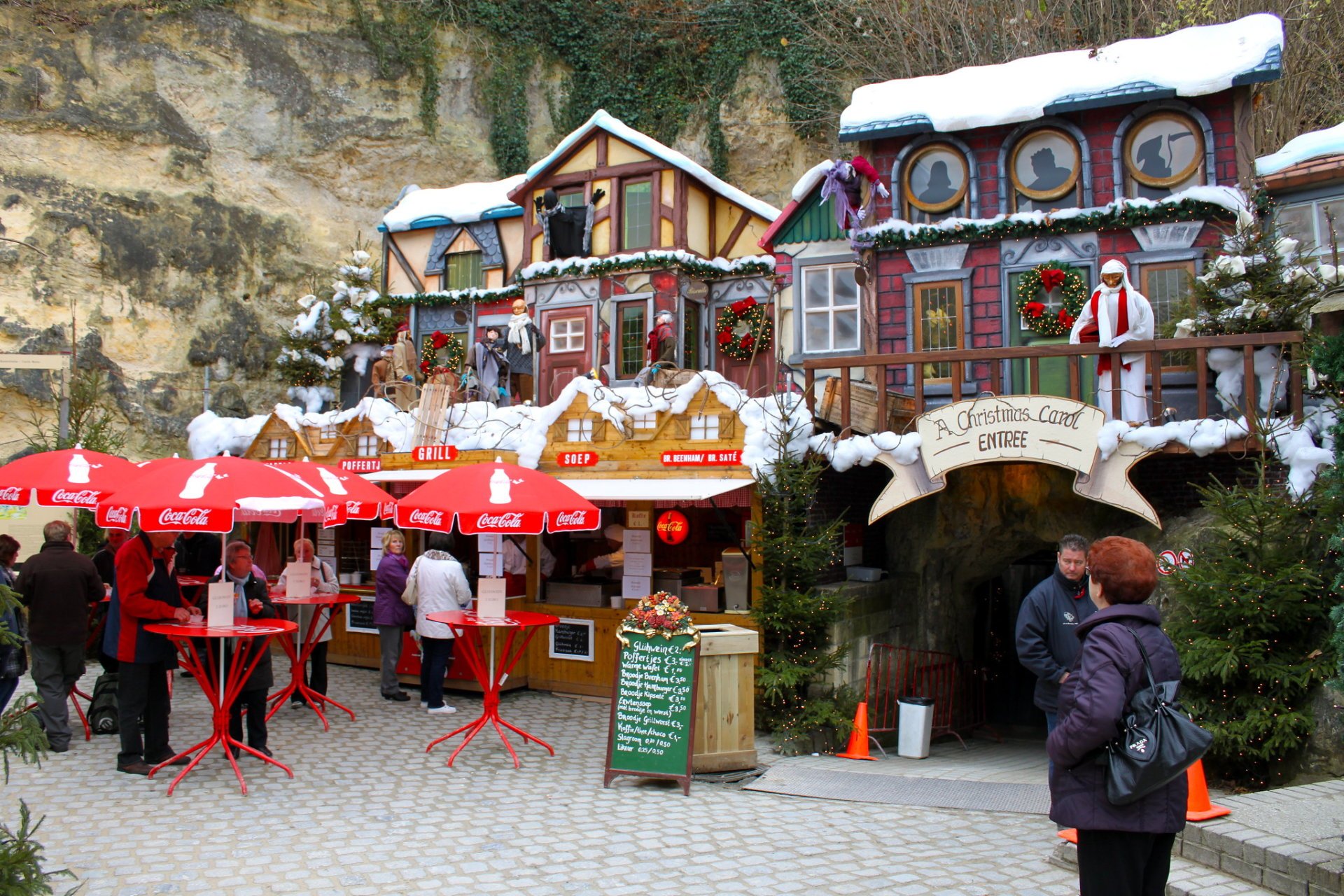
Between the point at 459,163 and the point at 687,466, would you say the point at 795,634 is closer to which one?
the point at 687,466

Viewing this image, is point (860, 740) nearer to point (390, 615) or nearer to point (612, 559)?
point (612, 559)

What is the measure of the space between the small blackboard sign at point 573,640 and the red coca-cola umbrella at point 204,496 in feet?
14.2

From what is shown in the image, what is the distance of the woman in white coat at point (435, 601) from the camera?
10.8 m

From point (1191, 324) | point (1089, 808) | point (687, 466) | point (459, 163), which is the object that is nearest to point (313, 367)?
point (459, 163)

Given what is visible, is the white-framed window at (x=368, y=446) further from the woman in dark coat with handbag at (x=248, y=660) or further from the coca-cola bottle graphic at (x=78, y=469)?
the woman in dark coat with handbag at (x=248, y=660)

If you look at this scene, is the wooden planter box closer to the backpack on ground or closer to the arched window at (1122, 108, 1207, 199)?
the arched window at (1122, 108, 1207, 199)

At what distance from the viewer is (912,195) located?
14180mm

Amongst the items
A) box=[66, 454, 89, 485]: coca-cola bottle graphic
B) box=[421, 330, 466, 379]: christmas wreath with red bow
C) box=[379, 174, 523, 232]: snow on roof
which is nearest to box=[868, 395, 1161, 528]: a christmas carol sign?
box=[66, 454, 89, 485]: coca-cola bottle graphic

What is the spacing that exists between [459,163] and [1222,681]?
2298cm

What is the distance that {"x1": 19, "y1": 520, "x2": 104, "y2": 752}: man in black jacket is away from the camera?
8422 millimetres

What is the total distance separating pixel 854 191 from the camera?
14.1 meters

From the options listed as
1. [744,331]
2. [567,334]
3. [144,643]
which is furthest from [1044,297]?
[144,643]

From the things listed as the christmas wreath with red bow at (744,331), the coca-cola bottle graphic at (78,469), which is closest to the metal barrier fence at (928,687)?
the christmas wreath with red bow at (744,331)

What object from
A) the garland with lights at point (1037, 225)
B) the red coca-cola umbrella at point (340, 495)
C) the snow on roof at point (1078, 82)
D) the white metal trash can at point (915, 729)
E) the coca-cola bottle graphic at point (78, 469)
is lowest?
the white metal trash can at point (915, 729)
